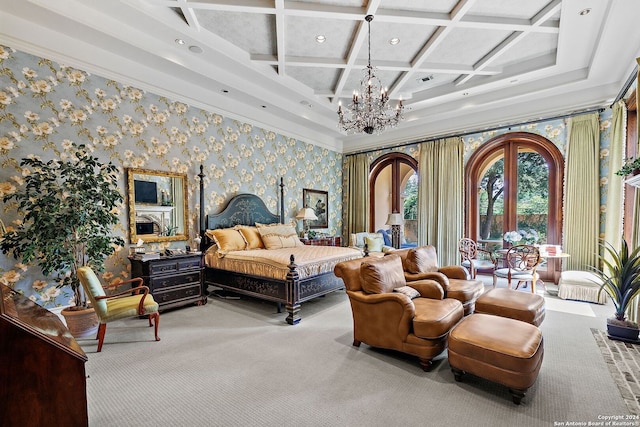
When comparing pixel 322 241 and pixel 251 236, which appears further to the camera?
pixel 322 241

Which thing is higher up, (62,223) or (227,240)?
(62,223)

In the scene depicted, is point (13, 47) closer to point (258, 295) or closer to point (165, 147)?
point (165, 147)

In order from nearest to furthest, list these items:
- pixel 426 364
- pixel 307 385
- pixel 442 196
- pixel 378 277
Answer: pixel 307 385 → pixel 426 364 → pixel 378 277 → pixel 442 196

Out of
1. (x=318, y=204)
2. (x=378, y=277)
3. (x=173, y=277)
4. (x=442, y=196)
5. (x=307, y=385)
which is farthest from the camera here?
(x=318, y=204)

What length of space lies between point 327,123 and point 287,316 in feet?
16.1

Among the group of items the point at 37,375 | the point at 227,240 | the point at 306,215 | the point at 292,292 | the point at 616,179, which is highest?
the point at 616,179

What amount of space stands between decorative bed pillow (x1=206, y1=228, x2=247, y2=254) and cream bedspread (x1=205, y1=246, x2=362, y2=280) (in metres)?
0.16

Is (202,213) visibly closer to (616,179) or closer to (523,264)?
(523,264)

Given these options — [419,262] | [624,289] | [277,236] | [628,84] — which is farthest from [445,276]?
[628,84]

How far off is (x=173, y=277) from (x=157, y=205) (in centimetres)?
127

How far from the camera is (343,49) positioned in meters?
4.41

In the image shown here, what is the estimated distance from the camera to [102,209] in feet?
11.8

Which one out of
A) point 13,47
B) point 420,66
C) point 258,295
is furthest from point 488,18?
point 13,47

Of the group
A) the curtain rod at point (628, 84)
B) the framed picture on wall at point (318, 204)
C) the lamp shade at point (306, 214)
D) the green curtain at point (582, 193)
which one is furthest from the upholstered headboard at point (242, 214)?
the curtain rod at point (628, 84)
